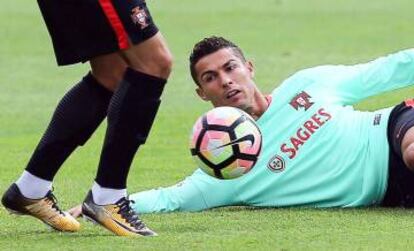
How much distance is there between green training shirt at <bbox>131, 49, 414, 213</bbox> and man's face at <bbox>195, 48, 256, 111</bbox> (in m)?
0.29

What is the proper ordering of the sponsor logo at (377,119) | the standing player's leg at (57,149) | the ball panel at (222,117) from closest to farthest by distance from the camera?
the standing player's leg at (57,149) → the ball panel at (222,117) → the sponsor logo at (377,119)

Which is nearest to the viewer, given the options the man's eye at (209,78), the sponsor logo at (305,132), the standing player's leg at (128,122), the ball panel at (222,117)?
the standing player's leg at (128,122)

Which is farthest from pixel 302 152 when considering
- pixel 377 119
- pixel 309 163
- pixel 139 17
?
pixel 139 17

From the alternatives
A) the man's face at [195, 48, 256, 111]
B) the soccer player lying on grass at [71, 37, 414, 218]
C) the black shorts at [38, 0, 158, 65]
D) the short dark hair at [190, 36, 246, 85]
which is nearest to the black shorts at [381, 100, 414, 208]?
the soccer player lying on grass at [71, 37, 414, 218]

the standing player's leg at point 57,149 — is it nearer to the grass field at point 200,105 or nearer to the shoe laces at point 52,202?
the shoe laces at point 52,202

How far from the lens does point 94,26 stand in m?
6.88

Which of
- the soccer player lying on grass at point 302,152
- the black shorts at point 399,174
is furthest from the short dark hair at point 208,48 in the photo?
the black shorts at point 399,174

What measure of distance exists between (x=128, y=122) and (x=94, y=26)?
51 cm

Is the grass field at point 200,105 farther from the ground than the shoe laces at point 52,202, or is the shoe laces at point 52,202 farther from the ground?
the shoe laces at point 52,202

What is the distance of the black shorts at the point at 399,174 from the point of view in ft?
26.3

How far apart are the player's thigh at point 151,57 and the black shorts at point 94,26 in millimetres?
45

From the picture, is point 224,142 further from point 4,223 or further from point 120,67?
point 4,223

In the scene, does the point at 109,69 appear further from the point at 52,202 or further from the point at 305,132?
the point at 305,132

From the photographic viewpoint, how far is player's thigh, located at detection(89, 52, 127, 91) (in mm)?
7229
